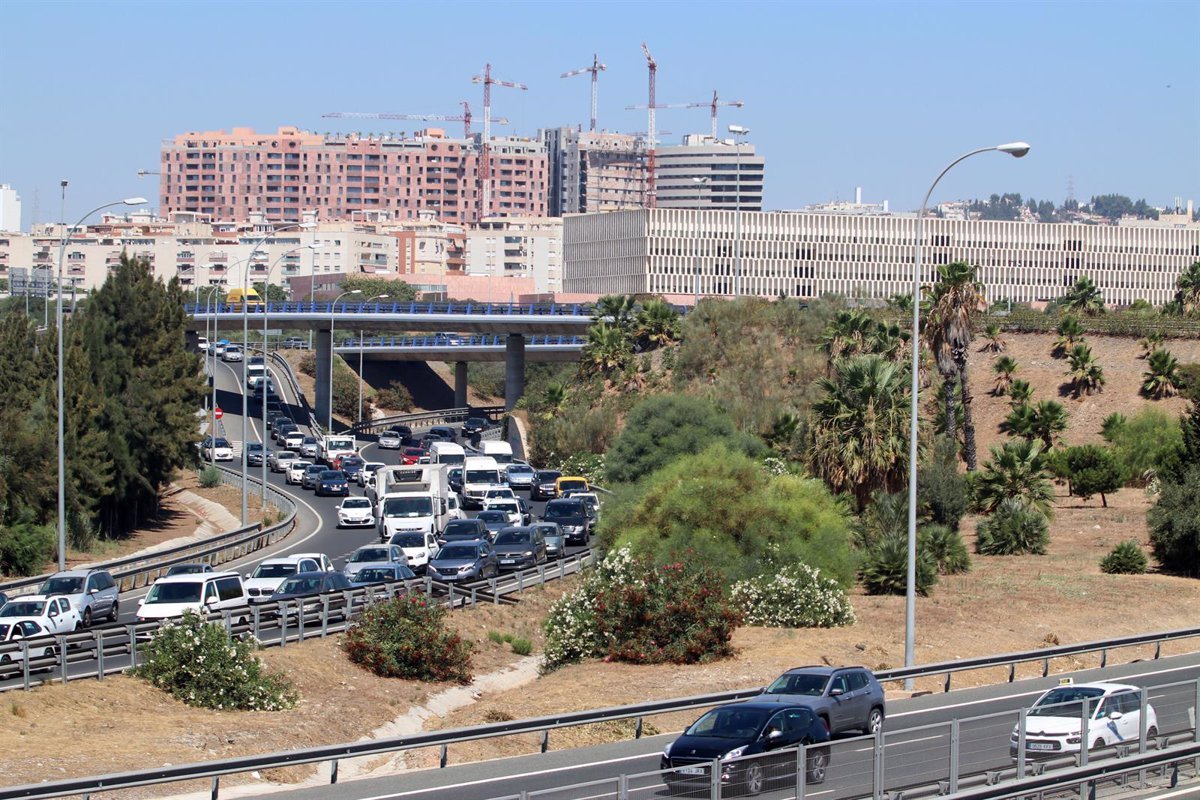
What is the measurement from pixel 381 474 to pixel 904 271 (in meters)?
130

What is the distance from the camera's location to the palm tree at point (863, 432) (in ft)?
159

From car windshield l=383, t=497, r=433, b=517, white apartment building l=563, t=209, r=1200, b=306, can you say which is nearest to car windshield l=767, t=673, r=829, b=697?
car windshield l=383, t=497, r=433, b=517

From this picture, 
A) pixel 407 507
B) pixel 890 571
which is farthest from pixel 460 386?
pixel 890 571

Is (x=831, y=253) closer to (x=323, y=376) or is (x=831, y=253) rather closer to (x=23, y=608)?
(x=323, y=376)

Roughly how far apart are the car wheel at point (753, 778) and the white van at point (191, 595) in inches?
756

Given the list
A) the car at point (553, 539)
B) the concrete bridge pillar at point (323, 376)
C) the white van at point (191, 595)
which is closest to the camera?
the white van at point (191, 595)

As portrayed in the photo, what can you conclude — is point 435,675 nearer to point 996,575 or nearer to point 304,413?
point 996,575

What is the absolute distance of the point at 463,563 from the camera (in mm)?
41500

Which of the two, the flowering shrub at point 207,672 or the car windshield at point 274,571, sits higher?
the flowering shrub at point 207,672

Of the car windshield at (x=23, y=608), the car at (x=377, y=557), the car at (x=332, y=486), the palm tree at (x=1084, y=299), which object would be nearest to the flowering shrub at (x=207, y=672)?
the car windshield at (x=23, y=608)

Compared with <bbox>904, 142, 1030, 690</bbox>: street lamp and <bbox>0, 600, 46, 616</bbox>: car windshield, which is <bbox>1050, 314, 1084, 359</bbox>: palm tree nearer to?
<bbox>904, 142, 1030, 690</bbox>: street lamp

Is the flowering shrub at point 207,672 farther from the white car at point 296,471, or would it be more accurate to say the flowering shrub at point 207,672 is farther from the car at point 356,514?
the white car at point 296,471

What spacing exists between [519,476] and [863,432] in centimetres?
2465

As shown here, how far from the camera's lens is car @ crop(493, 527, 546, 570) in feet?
145
